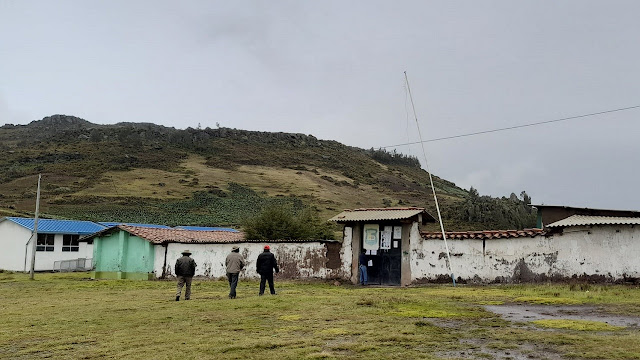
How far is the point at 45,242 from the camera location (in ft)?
138

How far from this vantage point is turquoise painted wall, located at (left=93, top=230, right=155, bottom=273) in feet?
105

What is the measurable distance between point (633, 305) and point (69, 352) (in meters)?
13.1

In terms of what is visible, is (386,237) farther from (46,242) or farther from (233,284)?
(46,242)

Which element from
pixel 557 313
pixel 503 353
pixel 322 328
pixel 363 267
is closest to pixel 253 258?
pixel 363 267

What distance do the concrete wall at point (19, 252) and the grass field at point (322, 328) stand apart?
23.6m

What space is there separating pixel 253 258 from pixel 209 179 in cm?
5618

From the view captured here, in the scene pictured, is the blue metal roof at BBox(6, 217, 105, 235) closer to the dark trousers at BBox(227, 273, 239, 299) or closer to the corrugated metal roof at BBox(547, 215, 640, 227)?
the dark trousers at BBox(227, 273, 239, 299)

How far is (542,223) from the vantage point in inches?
954

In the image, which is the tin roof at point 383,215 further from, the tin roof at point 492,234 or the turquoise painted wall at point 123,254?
the turquoise painted wall at point 123,254

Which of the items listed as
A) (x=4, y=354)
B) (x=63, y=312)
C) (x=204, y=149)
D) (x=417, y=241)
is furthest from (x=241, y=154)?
(x=4, y=354)

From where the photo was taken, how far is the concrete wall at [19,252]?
4141 cm

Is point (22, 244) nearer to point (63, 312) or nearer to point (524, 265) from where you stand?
point (63, 312)

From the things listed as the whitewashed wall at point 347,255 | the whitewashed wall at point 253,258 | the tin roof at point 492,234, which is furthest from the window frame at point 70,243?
the tin roof at point 492,234

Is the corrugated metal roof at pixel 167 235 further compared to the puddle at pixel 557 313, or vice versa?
the corrugated metal roof at pixel 167 235
